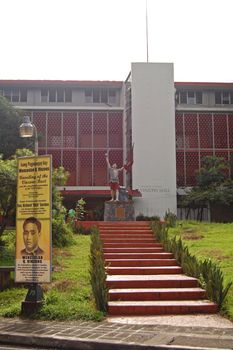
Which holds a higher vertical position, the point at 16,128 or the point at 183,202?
the point at 16,128

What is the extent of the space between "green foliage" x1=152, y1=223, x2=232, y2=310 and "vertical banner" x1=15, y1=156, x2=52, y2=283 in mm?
2957

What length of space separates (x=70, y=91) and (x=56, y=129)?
171 inches

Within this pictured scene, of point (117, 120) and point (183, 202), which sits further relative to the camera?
point (117, 120)

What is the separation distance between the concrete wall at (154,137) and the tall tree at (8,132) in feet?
27.7

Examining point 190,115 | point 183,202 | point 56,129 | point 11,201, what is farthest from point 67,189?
point 11,201

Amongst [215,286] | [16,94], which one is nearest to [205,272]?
[215,286]

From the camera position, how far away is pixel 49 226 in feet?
28.1

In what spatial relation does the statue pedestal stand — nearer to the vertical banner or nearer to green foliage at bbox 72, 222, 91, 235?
green foliage at bbox 72, 222, 91, 235

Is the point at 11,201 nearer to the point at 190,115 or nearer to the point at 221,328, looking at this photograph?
the point at 221,328

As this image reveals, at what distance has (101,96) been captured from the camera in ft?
132

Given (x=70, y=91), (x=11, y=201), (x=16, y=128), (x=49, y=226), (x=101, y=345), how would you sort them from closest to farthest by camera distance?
(x=101, y=345), (x=49, y=226), (x=11, y=201), (x=16, y=128), (x=70, y=91)

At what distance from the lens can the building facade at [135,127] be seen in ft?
113

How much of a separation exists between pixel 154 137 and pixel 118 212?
1395 cm

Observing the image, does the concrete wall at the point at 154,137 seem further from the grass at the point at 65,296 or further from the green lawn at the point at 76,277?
the grass at the point at 65,296
